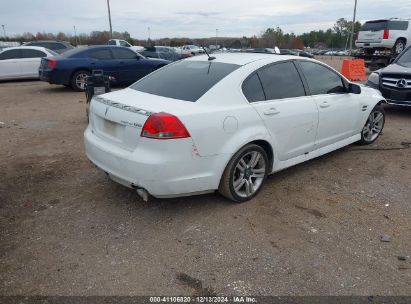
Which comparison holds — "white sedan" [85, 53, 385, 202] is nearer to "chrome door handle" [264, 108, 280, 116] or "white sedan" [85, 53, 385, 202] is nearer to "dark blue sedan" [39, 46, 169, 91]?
"chrome door handle" [264, 108, 280, 116]

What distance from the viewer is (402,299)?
2764 millimetres

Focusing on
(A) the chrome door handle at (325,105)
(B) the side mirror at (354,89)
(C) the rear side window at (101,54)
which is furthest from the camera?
(C) the rear side window at (101,54)

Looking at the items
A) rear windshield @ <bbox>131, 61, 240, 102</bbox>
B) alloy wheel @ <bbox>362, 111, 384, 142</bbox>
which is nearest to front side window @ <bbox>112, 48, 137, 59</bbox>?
rear windshield @ <bbox>131, 61, 240, 102</bbox>

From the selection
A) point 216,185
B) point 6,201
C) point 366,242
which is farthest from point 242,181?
point 6,201

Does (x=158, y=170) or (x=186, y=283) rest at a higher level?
(x=158, y=170)

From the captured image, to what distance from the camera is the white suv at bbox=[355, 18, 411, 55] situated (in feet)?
65.0

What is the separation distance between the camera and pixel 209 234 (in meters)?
3.61

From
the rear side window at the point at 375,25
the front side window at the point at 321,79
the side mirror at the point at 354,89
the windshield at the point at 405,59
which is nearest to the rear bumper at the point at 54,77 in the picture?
the front side window at the point at 321,79

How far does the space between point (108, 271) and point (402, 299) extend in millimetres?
2199

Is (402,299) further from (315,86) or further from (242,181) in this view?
(315,86)

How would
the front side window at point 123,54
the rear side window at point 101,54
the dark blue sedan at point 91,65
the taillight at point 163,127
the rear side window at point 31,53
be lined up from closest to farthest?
1. the taillight at point 163,127
2. the dark blue sedan at point 91,65
3. the rear side window at point 101,54
4. the front side window at point 123,54
5. the rear side window at point 31,53

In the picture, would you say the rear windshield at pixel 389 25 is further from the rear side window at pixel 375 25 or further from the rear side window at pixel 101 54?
the rear side window at pixel 101 54

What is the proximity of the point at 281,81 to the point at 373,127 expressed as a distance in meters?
2.61

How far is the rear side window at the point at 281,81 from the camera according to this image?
4316 mm
